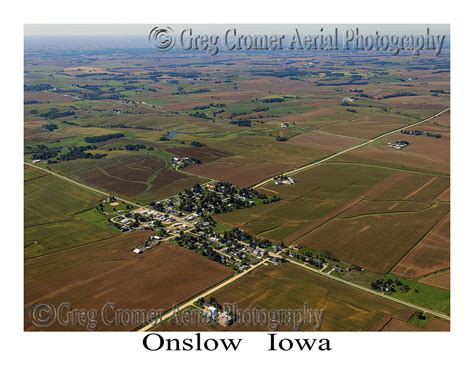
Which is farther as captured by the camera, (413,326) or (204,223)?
(204,223)

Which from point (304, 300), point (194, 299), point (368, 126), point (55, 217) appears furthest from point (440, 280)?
point (368, 126)

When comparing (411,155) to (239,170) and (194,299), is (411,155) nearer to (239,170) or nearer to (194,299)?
(239,170)

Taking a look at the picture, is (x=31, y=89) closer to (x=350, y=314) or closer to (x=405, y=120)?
(x=405, y=120)

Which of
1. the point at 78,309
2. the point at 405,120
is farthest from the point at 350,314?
the point at 405,120

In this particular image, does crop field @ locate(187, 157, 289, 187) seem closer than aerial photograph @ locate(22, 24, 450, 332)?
No

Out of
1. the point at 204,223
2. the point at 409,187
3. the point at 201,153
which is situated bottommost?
the point at 204,223

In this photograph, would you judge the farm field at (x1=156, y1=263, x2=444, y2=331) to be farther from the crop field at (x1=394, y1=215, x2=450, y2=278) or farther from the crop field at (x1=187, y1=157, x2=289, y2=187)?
the crop field at (x1=187, y1=157, x2=289, y2=187)

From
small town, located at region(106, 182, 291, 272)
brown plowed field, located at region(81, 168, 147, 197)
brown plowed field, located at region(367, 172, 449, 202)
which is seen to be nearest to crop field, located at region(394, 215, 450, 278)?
brown plowed field, located at region(367, 172, 449, 202)

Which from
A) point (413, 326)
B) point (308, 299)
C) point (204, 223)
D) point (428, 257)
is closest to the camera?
point (413, 326)

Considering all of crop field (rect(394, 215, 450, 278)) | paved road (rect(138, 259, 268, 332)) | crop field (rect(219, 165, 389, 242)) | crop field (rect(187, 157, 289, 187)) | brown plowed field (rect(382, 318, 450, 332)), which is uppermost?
crop field (rect(187, 157, 289, 187))
